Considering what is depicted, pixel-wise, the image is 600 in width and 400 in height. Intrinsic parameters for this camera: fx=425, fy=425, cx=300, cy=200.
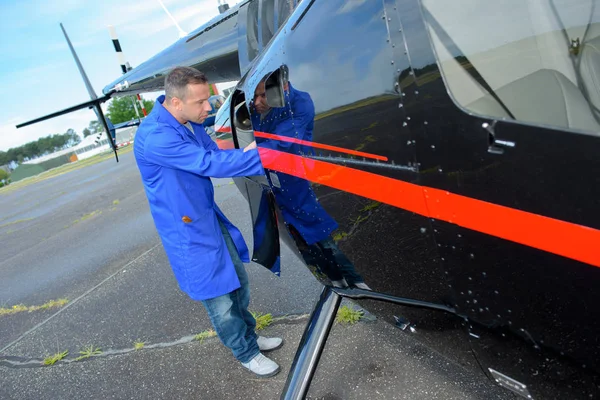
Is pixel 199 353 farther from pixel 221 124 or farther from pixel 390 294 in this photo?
pixel 390 294

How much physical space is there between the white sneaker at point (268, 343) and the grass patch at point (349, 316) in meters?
0.43

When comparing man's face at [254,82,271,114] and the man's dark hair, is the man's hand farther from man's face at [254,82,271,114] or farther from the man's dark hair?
the man's dark hair

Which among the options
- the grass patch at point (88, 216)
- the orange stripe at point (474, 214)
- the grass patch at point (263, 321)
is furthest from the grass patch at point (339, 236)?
the grass patch at point (88, 216)

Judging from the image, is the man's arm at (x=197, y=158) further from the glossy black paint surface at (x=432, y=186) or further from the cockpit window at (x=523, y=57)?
the cockpit window at (x=523, y=57)

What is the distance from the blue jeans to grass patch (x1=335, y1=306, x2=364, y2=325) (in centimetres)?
61

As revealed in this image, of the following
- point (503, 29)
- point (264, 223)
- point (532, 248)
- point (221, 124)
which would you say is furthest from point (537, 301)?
point (221, 124)

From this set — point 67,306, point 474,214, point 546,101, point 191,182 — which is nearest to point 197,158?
point 191,182

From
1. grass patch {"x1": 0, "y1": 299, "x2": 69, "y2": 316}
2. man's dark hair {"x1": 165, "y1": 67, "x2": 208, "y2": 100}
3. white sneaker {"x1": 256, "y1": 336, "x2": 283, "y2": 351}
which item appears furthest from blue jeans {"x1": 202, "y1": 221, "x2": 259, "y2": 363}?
grass patch {"x1": 0, "y1": 299, "x2": 69, "y2": 316}

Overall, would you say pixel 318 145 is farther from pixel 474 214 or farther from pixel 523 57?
pixel 523 57

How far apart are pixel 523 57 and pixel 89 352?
354cm

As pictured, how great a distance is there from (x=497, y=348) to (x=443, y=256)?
1.08ft

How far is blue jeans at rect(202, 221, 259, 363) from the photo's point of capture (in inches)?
97.3

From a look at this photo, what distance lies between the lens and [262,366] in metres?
2.65

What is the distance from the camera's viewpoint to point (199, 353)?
305 centimetres
